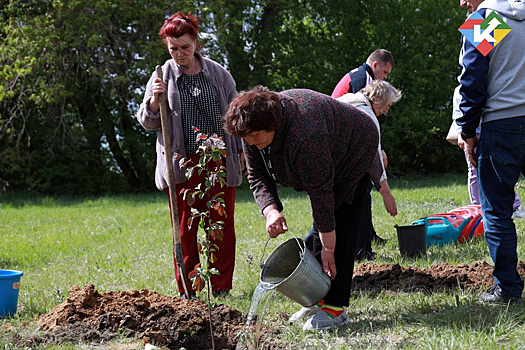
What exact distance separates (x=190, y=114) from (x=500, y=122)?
7.20 feet

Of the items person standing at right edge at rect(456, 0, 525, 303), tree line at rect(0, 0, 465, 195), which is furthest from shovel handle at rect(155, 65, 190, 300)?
tree line at rect(0, 0, 465, 195)

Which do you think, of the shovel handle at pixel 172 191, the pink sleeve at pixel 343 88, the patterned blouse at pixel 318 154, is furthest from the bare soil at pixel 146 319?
the pink sleeve at pixel 343 88

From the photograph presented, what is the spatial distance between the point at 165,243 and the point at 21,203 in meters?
8.08

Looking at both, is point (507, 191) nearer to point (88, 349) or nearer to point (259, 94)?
point (259, 94)

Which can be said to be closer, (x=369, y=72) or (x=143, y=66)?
(x=369, y=72)

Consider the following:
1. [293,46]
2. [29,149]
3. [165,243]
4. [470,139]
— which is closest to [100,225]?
[165,243]

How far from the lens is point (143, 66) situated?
14305mm

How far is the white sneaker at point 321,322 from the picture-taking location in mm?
3566

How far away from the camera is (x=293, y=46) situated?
18219 mm

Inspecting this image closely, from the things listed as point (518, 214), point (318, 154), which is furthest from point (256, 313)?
point (518, 214)

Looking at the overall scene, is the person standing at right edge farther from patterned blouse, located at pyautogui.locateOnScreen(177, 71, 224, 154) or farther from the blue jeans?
patterned blouse, located at pyautogui.locateOnScreen(177, 71, 224, 154)

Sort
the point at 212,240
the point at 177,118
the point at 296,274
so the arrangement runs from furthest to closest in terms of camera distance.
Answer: the point at 212,240 < the point at 177,118 < the point at 296,274

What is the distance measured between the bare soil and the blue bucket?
0.35 meters

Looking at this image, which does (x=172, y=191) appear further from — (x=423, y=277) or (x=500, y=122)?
(x=500, y=122)
